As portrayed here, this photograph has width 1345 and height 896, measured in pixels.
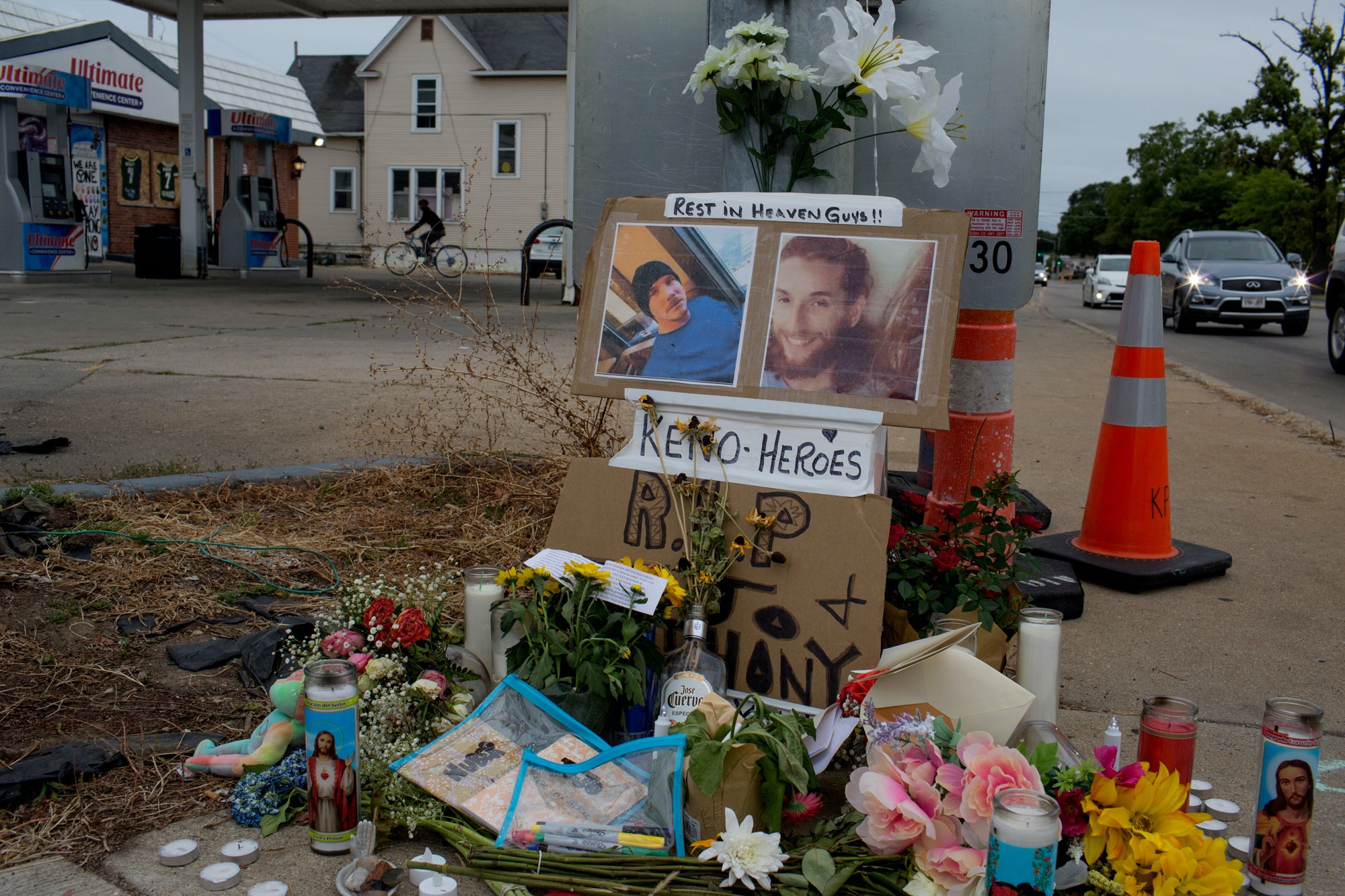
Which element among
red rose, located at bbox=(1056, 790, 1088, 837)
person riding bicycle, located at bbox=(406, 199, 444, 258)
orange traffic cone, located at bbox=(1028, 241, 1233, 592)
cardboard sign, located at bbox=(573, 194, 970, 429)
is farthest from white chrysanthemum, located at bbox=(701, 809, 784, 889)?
person riding bicycle, located at bbox=(406, 199, 444, 258)

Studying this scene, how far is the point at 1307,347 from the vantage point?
15438mm

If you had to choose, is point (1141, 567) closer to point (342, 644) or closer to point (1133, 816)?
point (1133, 816)

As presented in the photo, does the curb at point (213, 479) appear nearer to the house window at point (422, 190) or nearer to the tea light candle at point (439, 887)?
the tea light candle at point (439, 887)

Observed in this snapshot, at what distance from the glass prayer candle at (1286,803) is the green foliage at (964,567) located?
2.64 feet

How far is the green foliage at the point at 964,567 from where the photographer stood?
301 cm

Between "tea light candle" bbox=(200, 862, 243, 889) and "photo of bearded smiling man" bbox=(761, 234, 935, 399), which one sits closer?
"tea light candle" bbox=(200, 862, 243, 889)

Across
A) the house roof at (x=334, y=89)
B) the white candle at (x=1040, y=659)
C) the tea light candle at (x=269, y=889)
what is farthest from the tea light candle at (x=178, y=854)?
the house roof at (x=334, y=89)

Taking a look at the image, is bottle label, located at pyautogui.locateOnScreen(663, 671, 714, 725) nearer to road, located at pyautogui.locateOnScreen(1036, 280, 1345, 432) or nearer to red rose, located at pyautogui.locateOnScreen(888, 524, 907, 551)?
red rose, located at pyautogui.locateOnScreen(888, 524, 907, 551)

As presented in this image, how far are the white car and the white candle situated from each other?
1033 inches

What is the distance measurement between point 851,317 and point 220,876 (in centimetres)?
215

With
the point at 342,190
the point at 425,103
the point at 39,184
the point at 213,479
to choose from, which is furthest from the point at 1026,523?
the point at 342,190

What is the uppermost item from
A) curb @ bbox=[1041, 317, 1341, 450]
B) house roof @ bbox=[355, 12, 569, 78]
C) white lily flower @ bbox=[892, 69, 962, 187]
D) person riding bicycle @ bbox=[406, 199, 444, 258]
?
house roof @ bbox=[355, 12, 569, 78]

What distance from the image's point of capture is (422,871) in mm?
2148

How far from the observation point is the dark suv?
671 inches
